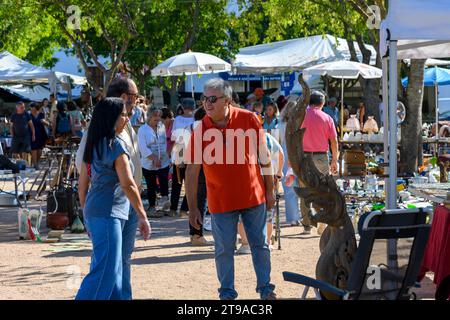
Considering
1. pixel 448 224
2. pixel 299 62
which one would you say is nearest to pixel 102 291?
pixel 448 224

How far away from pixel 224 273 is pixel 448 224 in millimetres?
2026

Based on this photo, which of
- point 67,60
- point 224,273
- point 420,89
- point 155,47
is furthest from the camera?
point 67,60

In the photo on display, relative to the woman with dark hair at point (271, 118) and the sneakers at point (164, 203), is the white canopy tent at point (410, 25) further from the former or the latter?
the sneakers at point (164, 203)

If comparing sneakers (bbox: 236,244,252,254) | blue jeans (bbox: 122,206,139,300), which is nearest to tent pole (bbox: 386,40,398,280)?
blue jeans (bbox: 122,206,139,300)

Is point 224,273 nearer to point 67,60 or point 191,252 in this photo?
point 191,252

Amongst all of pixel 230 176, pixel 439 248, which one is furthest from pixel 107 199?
pixel 439 248

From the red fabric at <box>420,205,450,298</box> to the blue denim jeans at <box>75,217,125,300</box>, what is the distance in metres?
2.74

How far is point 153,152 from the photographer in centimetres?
1498

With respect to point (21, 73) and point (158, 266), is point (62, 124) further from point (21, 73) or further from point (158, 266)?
point (158, 266)

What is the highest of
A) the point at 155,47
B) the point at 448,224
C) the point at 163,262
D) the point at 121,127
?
the point at 155,47

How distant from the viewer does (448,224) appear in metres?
Answer: 8.32

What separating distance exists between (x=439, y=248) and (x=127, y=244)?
2826 millimetres

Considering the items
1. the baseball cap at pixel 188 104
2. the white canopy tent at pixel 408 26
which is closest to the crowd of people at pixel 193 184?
the white canopy tent at pixel 408 26

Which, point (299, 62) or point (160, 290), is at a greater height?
point (299, 62)
